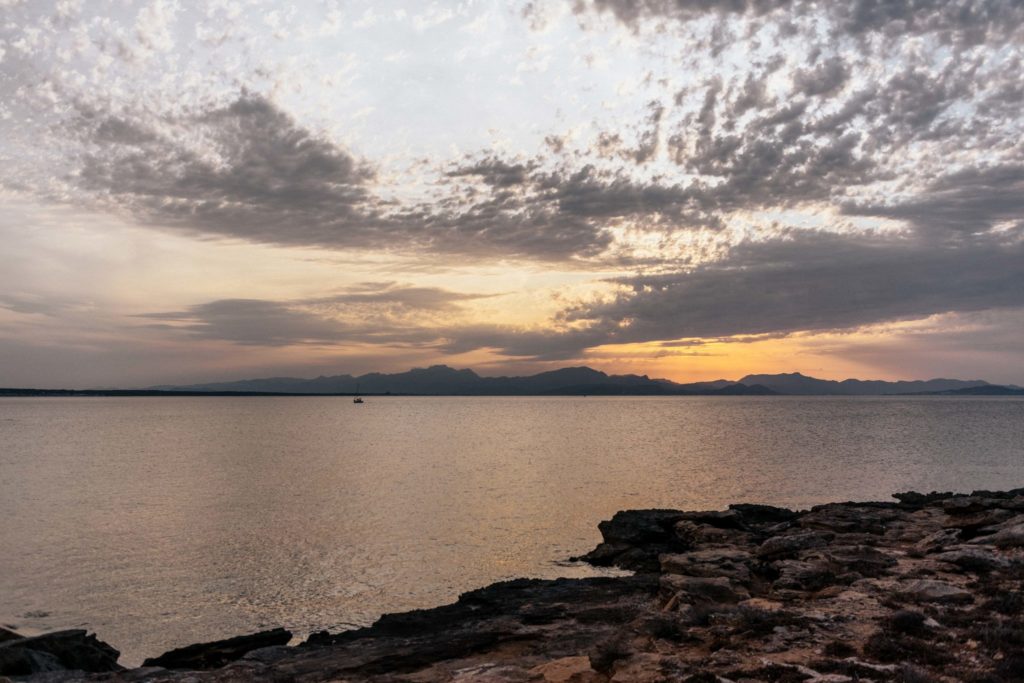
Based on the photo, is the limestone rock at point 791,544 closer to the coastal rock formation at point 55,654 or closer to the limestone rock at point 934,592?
the limestone rock at point 934,592

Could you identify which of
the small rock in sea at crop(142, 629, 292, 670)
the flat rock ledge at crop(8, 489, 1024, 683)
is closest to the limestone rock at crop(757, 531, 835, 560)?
the flat rock ledge at crop(8, 489, 1024, 683)

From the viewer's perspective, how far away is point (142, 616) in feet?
95.4

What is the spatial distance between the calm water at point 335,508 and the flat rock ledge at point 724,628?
229 inches

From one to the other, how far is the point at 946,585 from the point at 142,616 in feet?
102

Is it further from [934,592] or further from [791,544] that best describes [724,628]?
[791,544]

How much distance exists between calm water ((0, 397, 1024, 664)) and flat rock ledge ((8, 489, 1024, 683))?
5.82 meters

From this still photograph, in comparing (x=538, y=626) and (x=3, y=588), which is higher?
(x=538, y=626)

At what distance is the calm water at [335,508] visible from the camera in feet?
103

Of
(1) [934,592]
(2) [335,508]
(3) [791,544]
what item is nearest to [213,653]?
(3) [791,544]

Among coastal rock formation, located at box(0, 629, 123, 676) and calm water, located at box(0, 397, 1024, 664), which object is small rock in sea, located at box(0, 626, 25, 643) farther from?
Result: calm water, located at box(0, 397, 1024, 664)

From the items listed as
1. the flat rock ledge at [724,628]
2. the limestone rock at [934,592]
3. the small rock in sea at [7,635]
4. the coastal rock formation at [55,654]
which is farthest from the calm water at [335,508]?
the limestone rock at [934,592]

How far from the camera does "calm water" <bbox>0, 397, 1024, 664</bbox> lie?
3125 cm

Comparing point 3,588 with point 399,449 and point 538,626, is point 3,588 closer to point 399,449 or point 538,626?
point 538,626

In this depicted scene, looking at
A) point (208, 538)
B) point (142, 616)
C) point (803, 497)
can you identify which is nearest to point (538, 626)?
point (142, 616)
